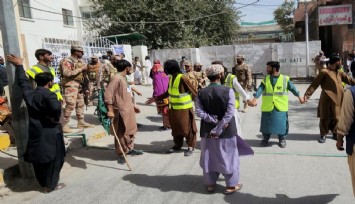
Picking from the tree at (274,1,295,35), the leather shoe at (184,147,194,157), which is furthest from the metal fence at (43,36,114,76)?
the tree at (274,1,295,35)

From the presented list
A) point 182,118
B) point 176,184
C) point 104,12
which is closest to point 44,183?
point 176,184

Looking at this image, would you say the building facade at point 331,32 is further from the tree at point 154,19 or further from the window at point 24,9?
the window at point 24,9

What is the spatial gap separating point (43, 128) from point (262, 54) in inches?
680

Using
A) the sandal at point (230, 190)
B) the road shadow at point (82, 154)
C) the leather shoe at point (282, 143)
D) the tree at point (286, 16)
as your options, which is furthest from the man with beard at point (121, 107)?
the tree at point (286, 16)

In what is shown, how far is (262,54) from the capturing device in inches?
797

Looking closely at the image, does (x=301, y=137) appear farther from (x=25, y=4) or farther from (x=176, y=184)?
(x=25, y=4)

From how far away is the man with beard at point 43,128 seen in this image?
4520 millimetres

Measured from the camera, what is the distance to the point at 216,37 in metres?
30.3

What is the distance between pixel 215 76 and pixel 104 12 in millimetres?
20192

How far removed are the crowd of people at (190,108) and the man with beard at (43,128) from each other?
0.5 inches

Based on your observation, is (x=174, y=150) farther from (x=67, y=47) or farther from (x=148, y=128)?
(x=67, y=47)

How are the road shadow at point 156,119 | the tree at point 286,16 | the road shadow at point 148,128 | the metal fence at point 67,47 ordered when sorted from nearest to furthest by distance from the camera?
the road shadow at point 148,128 → the road shadow at point 156,119 → the metal fence at point 67,47 → the tree at point 286,16

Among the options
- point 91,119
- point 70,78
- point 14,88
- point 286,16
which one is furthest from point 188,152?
point 286,16

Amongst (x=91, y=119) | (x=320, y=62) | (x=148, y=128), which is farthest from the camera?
(x=91, y=119)
